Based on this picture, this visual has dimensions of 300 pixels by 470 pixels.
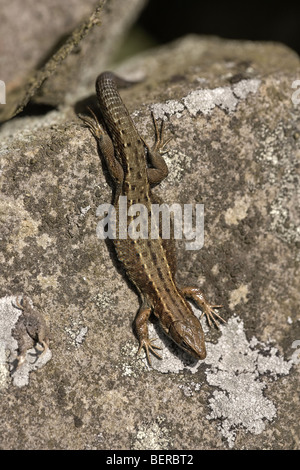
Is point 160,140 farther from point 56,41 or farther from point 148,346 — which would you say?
point 56,41

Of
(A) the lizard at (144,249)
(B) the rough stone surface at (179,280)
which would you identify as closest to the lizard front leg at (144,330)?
A: (A) the lizard at (144,249)

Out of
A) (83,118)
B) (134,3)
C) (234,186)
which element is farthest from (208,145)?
(134,3)

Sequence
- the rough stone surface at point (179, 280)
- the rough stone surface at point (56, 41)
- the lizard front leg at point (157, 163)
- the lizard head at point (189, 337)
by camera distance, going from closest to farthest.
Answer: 1. the lizard head at point (189, 337)
2. the rough stone surface at point (179, 280)
3. the lizard front leg at point (157, 163)
4. the rough stone surface at point (56, 41)

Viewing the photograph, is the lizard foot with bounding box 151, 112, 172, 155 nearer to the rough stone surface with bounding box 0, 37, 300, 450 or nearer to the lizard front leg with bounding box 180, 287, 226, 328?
the rough stone surface with bounding box 0, 37, 300, 450

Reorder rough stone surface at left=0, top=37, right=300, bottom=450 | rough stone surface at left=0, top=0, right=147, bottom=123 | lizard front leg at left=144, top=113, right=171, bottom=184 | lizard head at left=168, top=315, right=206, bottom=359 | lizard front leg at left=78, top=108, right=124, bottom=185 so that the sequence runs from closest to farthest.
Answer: lizard head at left=168, top=315, right=206, bottom=359, rough stone surface at left=0, top=37, right=300, bottom=450, lizard front leg at left=78, top=108, right=124, bottom=185, lizard front leg at left=144, top=113, right=171, bottom=184, rough stone surface at left=0, top=0, right=147, bottom=123

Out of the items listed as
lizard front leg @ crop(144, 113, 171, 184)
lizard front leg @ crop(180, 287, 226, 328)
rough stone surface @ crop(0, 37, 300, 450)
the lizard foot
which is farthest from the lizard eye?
the lizard foot

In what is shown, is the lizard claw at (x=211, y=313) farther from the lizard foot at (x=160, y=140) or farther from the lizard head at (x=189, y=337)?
the lizard foot at (x=160, y=140)

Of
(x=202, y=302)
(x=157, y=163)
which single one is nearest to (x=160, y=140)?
(x=157, y=163)

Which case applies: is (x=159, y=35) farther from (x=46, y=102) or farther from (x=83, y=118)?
(x=83, y=118)
